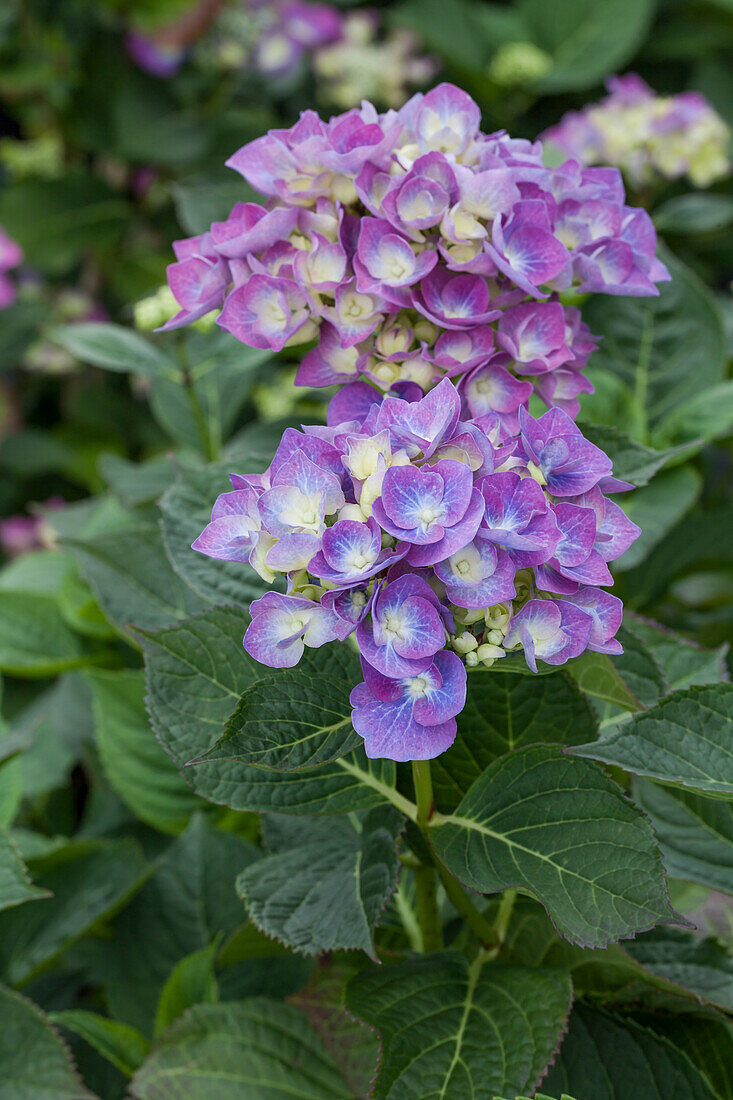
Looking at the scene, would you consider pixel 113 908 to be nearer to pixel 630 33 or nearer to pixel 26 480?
pixel 26 480

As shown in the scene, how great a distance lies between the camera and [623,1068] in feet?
1.81

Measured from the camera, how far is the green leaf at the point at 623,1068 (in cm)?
54

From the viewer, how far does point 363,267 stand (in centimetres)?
51

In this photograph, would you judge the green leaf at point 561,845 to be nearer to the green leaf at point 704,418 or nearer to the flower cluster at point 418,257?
the flower cluster at point 418,257

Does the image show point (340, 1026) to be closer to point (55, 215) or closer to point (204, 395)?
point (204, 395)

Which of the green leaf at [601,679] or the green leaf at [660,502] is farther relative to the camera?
the green leaf at [660,502]

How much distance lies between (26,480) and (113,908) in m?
1.32

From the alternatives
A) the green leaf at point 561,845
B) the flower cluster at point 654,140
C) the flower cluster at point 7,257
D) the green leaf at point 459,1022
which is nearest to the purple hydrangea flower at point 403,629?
the green leaf at point 561,845

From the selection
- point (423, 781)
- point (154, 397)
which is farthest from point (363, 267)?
point (154, 397)

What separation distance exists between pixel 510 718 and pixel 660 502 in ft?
1.27

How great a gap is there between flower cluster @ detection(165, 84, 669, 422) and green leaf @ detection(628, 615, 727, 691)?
0.19 m

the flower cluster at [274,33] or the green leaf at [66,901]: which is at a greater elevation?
the flower cluster at [274,33]

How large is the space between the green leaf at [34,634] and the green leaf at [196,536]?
33 cm

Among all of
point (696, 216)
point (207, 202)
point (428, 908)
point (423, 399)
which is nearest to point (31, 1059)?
point (428, 908)
